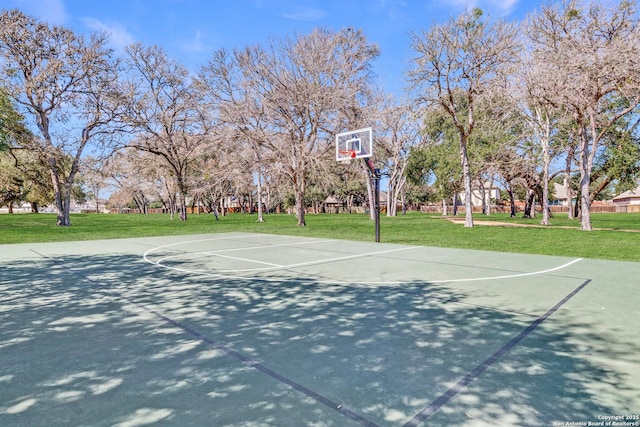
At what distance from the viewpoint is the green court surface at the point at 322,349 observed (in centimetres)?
231

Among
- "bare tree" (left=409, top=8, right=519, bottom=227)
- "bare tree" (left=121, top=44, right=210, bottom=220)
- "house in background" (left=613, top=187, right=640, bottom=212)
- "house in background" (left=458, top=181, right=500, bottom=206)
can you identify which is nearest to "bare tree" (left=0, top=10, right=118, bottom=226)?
"bare tree" (left=121, top=44, right=210, bottom=220)

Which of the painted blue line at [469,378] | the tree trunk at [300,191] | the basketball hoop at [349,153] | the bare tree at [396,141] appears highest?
the bare tree at [396,141]

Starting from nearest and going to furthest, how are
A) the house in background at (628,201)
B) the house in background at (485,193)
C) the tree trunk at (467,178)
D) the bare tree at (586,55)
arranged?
the bare tree at (586,55) < the tree trunk at (467,178) < the house in background at (485,193) < the house in background at (628,201)

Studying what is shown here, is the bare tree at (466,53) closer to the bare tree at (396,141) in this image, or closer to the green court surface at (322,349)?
the bare tree at (396,141)

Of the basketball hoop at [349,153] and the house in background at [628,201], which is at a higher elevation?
the basketball hoop at [349,153]

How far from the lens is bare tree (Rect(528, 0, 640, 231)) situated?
14.3 metres

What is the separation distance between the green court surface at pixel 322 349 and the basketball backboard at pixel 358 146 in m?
7.26

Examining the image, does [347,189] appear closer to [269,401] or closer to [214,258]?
[214,258]

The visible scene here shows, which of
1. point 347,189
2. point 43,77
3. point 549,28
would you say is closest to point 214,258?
point 549,28

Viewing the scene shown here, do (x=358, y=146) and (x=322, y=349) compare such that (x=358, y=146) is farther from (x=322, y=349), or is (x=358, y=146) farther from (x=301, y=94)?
(x=322, y=349)

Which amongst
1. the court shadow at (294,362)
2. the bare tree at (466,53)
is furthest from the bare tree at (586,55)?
the court shadow at (294,362)

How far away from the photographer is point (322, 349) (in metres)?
3.27

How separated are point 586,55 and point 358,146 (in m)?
10.0

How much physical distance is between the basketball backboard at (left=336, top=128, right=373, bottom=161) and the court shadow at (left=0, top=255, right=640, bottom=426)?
28.2ft
